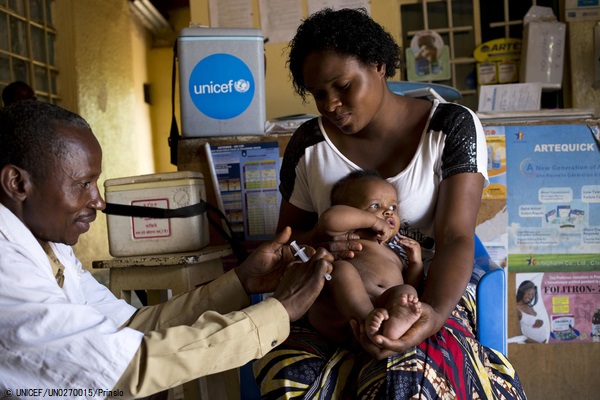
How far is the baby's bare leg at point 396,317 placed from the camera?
1364mm

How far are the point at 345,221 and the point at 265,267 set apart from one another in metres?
0.28

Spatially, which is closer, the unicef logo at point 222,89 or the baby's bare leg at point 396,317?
the baby's bare leg at point 396,317

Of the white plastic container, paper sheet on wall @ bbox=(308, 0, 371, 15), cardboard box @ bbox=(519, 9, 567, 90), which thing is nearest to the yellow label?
cardboard box @ bbox=(519, 9, 567, 90)

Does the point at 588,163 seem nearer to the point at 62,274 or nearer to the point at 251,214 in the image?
the point at 251,214

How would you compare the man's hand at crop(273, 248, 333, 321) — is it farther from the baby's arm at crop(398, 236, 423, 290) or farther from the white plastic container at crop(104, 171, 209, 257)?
the white plastic container at crop(104, 171, 209, 257)

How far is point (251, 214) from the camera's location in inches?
103

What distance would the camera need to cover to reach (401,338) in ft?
4.52

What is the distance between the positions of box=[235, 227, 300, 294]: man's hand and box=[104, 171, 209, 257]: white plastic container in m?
0.62

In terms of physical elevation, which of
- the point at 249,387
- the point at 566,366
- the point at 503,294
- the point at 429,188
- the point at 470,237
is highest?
the point at 429,188

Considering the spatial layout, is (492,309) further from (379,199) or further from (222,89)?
(222,89)

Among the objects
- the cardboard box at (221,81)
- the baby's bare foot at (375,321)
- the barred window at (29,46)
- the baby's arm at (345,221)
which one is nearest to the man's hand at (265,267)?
the baby's arm at (345,221)

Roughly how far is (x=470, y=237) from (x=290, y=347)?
638mm

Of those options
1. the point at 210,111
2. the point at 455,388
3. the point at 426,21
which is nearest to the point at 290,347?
the point at 455,388

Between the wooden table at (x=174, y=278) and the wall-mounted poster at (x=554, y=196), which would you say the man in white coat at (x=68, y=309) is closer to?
the wooden table at (x=174, y=278)
